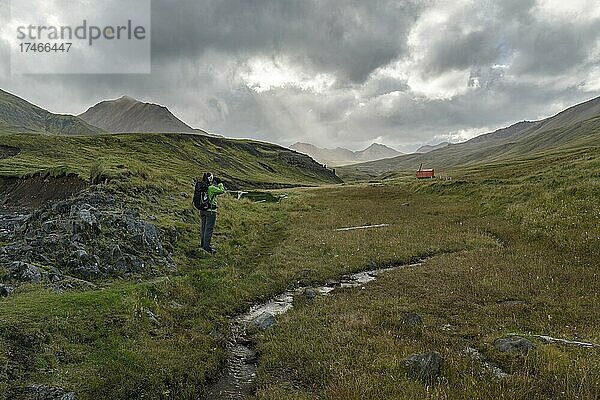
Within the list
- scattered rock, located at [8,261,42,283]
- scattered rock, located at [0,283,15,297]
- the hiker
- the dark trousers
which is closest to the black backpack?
the hiker

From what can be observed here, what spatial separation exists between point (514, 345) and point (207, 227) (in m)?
16.4

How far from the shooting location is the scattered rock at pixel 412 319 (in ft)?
43.1

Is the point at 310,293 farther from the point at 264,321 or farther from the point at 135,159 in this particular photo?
the point at 135,159

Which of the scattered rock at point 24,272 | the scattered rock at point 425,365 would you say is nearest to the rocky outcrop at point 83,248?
the scattered rock at point 24,272

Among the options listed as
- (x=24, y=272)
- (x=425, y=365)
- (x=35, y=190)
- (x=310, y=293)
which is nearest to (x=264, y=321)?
(x=310, y=293)

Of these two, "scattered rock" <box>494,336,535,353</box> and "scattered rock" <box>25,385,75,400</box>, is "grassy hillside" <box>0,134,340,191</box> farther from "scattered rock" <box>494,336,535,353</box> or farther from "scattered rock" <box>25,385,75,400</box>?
"scattered rock" <box>494,336,535,353</box>

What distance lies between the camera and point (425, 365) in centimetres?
977

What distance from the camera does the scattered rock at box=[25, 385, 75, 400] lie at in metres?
8.95

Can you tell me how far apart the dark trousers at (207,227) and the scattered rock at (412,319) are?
41.5ft

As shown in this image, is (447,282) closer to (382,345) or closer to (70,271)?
(382,345)

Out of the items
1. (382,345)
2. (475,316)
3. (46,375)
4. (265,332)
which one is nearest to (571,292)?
(475,316)

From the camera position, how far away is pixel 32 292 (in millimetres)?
13188

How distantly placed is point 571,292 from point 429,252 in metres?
9.58

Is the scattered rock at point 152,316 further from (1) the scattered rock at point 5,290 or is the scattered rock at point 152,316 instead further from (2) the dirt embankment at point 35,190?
(2) the dirt embankment at point 35,190
